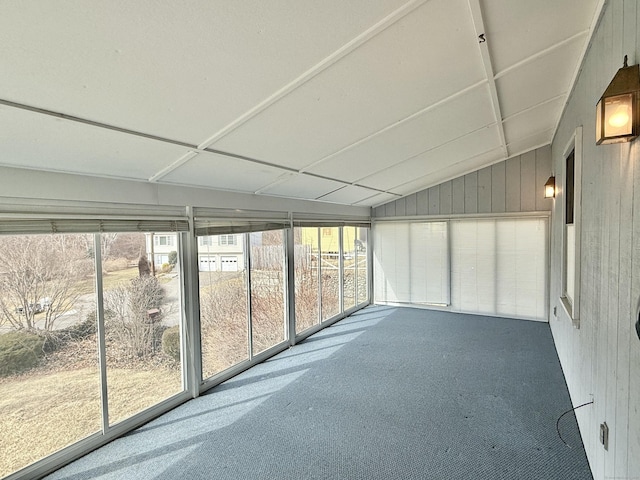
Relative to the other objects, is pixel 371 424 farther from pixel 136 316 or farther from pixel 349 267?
pixel 349 267

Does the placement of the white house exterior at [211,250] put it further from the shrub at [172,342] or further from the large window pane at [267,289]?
the shrub at [172,342]

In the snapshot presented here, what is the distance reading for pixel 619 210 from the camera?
1.70 metres

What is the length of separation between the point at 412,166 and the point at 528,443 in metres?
3.29

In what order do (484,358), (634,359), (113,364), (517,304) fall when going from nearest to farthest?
(634,359), (113,364), (484,358), (517,304)

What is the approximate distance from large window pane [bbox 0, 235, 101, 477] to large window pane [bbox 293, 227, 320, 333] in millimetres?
2895

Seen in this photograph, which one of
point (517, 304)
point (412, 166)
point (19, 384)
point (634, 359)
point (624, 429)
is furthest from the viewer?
point (517, 304)

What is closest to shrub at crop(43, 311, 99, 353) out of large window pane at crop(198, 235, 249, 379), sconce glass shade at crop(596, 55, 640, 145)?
large window pane at crop(198, 235, 249, 379)

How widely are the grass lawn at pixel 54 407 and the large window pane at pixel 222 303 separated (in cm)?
79

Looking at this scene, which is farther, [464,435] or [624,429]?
[464,435]

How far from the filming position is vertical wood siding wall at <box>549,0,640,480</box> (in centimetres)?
150

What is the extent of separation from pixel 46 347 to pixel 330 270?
14.2 feet

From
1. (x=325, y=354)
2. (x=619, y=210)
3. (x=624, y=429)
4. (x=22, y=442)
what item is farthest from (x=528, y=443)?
(x=22, y=442)

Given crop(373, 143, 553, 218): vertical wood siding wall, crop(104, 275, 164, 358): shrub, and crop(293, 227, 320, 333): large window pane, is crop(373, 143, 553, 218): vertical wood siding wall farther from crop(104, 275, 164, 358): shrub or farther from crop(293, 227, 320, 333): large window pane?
crop(104, 275, 164, 358): shrub

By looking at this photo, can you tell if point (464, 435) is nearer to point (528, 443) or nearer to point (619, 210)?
point (528, 443)
